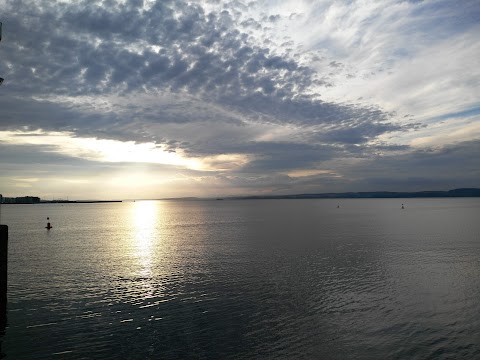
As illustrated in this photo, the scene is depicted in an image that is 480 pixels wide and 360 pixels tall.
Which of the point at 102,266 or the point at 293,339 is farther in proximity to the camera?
the point at 102,266

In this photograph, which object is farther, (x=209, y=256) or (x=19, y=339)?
(x=209, y=256)

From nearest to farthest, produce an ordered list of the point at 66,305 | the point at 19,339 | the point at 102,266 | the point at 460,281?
the point at 19,339 < the point at 66,305 < the point at 460,281 < the point at 102,266

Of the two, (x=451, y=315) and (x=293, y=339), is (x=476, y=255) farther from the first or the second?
(x=293, y=339)

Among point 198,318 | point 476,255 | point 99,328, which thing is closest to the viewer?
point 99,328

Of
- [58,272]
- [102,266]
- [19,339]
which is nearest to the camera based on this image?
[19,339]

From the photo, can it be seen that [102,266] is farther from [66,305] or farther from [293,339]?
[293,339]

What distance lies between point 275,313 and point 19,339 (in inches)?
677

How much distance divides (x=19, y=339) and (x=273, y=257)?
116 ft

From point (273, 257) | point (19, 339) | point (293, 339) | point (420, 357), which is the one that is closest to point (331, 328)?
point (293, 339)

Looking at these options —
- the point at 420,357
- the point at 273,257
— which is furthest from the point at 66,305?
the point at 273,257

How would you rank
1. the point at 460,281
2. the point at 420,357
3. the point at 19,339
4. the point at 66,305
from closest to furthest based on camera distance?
the point at 420,357 → the point at 19,339 → the point at 66,305 → the point at 460,281

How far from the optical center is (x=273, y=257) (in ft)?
170

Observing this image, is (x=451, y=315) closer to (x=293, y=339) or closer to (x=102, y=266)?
(x=293, y=339)

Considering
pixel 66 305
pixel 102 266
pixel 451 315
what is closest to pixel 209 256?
pixel 102 266
